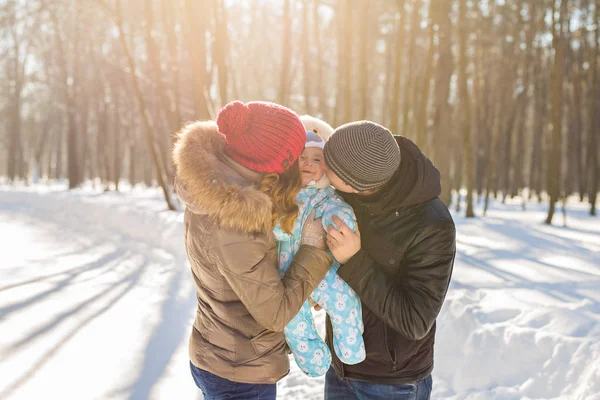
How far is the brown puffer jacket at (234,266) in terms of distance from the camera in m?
1.67

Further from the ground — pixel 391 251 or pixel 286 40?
pixel 286 40

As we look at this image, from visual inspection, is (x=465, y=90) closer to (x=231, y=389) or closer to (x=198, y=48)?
(x=198, y=48)

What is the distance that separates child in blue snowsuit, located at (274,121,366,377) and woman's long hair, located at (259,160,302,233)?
57mm

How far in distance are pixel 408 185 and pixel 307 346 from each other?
2.49ft

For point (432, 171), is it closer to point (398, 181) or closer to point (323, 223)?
point (398, 181)

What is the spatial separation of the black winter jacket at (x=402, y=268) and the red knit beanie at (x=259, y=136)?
0.40 m

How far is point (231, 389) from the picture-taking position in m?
1.88

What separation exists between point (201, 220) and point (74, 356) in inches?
126

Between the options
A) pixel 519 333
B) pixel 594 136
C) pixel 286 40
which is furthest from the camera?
pixel 594 136

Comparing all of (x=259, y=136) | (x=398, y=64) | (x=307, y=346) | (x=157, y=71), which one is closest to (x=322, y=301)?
(x=307, y=346)

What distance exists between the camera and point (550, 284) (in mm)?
5988

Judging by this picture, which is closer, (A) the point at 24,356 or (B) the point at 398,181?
(B) the point at 398,181

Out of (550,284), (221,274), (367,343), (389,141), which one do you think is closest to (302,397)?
(367,343)

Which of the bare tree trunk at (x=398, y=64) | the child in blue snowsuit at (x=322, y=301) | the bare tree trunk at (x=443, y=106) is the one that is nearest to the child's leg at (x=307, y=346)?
the child in blue snowsuit at (x=322, y=301)
